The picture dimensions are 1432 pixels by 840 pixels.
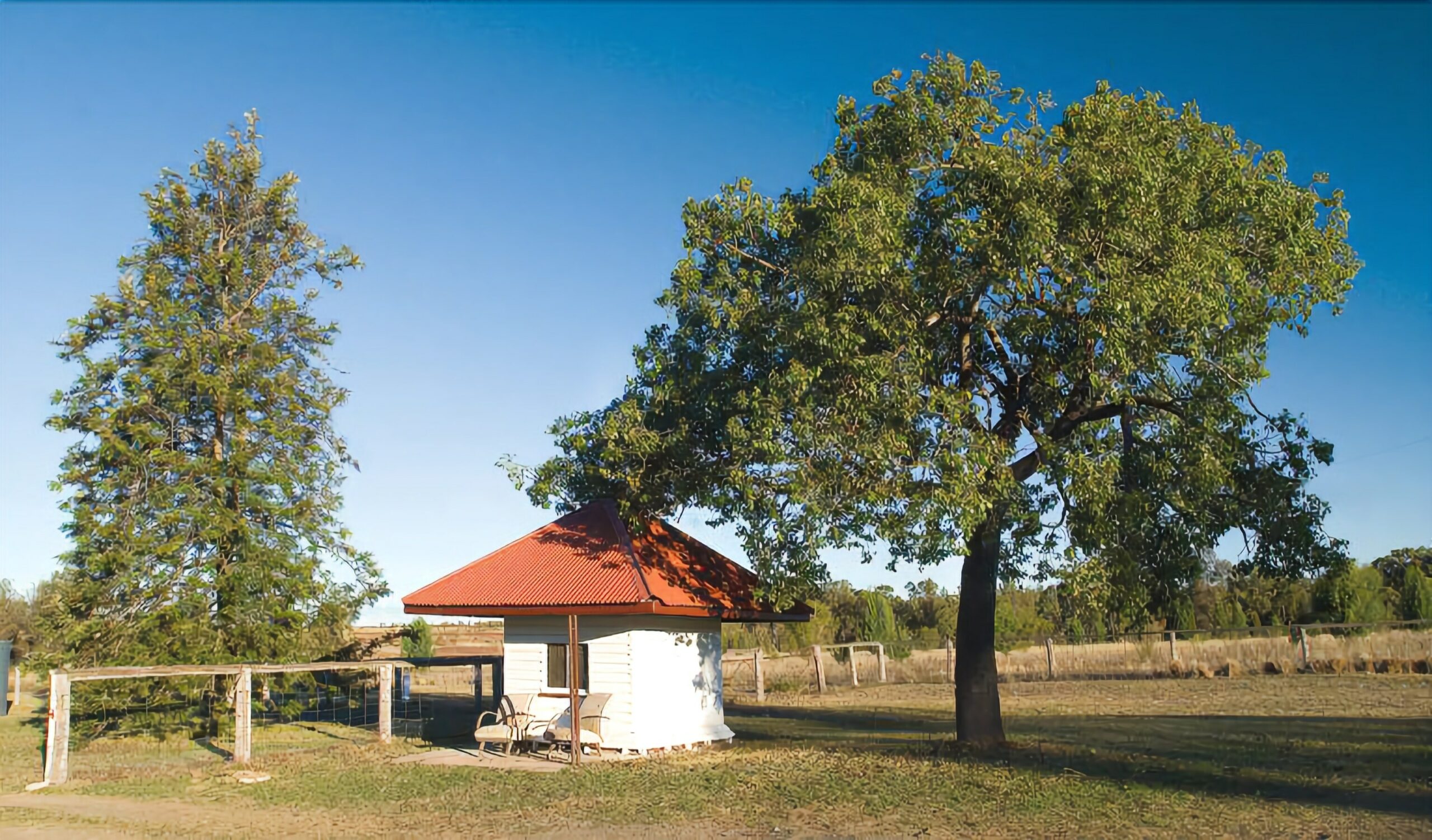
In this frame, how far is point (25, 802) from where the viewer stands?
1458 cm

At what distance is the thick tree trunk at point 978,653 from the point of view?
17312 mm

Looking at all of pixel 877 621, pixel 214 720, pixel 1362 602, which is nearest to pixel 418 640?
pixel 214 720

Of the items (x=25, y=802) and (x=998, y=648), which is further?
(x=998, y=648)

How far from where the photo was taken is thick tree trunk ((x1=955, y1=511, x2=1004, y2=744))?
17.3 m

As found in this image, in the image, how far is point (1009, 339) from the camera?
15.8 m

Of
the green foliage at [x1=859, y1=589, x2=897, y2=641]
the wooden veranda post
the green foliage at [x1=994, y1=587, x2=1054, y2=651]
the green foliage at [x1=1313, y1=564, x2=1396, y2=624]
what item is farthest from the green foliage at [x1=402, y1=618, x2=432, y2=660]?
the green foliage at [x1=1313, y1=564, x2=1396, y2=624]

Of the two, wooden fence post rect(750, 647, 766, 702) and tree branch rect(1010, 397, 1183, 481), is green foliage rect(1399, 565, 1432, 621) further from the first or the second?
tree branch rect(1010, 397, 1183, 481)

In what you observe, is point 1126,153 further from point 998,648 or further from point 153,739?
point 998,648

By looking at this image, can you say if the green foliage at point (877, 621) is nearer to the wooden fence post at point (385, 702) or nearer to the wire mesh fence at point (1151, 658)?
the wire mesh fence at point (1151, 658)

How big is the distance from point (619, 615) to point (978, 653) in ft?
19.6

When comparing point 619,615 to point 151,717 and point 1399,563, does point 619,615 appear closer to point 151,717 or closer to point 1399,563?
point 151,717

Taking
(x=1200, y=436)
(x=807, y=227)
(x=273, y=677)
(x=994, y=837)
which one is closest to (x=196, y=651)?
(x=273, y=677)

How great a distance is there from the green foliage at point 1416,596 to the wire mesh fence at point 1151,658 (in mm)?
4093

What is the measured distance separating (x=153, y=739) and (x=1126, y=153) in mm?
23117
